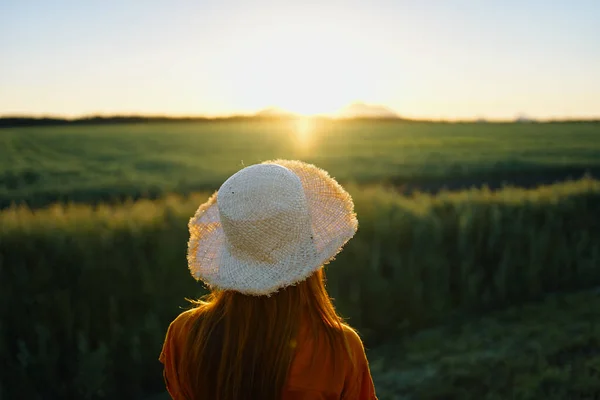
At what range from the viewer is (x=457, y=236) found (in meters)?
8.41

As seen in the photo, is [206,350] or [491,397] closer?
[206,350]

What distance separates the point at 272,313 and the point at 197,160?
30.3m

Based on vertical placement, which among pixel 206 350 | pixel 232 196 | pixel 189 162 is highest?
pixel 232 196

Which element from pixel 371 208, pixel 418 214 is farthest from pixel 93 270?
pixel 418 214

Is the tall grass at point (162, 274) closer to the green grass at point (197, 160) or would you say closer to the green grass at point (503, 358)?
the green grass at point (503, 358)

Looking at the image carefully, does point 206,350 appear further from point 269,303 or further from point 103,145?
point 103,145

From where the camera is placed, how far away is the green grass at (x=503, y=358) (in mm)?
5590

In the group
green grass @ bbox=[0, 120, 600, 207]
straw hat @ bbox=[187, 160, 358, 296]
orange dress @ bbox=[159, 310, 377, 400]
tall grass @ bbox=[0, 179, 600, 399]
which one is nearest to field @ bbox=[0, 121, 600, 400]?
tall grass @ bbox=[0, 179, 600, 399]

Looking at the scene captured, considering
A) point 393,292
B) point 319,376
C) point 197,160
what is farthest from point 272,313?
point 197,160

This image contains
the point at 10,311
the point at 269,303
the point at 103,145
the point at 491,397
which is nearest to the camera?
the point at 269,303

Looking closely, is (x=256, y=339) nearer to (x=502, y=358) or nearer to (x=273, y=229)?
(x=273, y=229)

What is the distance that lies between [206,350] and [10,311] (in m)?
4.40

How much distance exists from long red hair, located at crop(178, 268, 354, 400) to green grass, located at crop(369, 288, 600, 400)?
12.2 ft

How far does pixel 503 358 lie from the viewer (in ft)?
20.6
